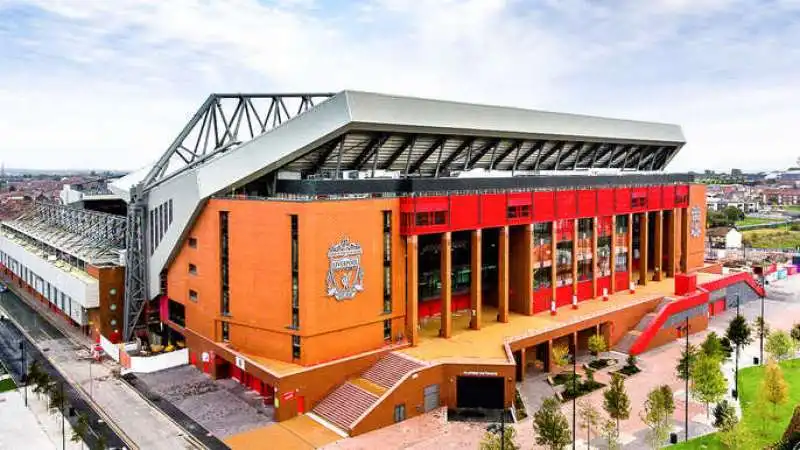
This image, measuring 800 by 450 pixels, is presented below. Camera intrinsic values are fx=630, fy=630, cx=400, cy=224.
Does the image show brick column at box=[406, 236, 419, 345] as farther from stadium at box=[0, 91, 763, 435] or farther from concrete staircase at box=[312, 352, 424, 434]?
concrete staircase at box=[312, 352, 424, 434]

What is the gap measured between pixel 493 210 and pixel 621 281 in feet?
84.4

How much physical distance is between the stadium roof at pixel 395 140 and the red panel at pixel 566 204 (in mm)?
6483

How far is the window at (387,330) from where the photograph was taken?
167ft

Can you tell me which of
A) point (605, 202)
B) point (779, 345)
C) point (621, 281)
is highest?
point (605, 202)

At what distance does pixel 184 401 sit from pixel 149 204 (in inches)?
887

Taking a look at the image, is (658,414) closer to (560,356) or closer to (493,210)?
(560,356)

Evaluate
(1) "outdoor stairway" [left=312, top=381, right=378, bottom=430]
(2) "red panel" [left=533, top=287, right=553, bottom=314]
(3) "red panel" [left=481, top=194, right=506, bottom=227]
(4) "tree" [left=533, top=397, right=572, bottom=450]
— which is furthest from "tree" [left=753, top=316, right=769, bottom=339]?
(1) "outdoor stairway" [left=312, top=381, right=378, bottom=430]

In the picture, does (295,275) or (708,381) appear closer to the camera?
(708,381)

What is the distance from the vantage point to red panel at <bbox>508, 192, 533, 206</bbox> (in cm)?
5788

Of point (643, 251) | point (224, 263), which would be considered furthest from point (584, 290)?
point (224, 263)

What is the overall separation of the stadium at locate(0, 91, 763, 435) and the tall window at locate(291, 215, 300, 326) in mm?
117

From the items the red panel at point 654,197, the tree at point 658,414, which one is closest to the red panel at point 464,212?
the tree at point 658,414

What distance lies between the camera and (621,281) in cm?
7362

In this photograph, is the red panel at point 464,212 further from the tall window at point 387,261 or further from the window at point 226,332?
the window at point 226,332
